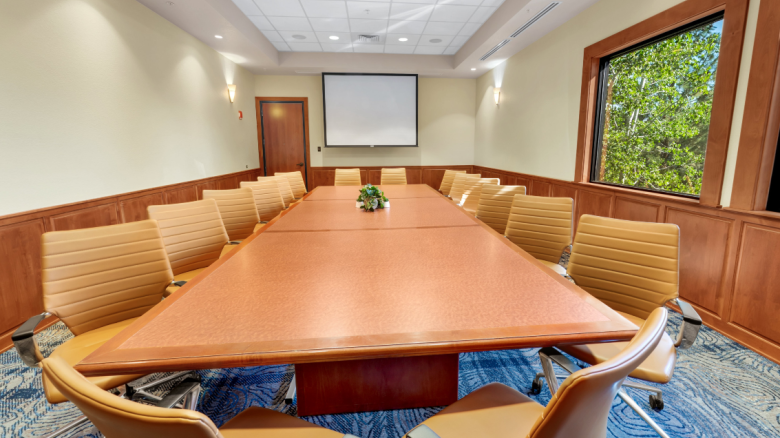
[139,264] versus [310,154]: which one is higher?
[310,154]

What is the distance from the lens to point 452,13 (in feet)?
15.3

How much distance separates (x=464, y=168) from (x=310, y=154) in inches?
136

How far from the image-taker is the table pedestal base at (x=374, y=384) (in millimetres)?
1312

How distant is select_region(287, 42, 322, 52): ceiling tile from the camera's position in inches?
234

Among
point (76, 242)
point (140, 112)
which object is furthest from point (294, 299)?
point (140, 112)

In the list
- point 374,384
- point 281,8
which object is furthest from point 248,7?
point 374,384

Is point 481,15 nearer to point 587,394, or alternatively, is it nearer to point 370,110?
point 370,110

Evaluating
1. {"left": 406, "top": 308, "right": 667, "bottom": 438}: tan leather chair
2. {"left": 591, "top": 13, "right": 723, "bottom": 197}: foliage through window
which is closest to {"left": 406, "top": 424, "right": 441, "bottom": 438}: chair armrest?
{"left": 406, "top": 308, "right": 667, "bottom": 438}: tan leather chair

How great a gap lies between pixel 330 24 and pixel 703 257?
503 centimetres

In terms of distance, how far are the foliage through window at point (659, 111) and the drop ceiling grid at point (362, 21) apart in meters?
1.81

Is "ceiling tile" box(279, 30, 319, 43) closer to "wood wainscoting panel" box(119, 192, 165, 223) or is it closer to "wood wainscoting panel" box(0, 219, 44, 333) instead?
"wood wainscoting panel" box(119, 192, 165, 223)

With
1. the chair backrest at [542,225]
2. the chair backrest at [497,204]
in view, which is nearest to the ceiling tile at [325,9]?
the chair backrest at [497,204]

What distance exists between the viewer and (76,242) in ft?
5.32

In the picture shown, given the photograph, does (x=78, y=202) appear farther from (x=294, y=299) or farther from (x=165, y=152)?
(x=294, y=299)
